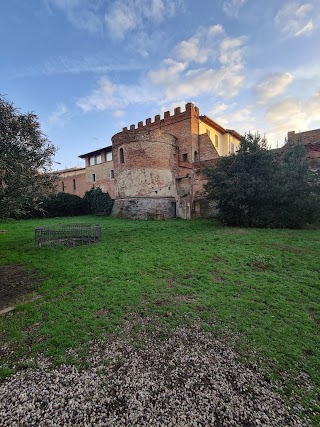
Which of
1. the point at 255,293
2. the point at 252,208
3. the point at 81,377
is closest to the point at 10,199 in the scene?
the point at 81,377

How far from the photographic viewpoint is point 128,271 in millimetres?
6633

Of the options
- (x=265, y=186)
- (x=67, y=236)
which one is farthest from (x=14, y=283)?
(x=265, y=186)

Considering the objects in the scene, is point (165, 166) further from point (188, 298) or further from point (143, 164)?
point (188, 298)

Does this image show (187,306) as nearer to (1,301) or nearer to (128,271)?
(128,271)

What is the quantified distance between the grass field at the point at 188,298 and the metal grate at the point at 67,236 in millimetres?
697

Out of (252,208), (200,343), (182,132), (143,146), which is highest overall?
(182,132)

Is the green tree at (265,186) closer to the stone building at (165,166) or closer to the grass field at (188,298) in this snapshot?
Answer: the grass field at (188,298)

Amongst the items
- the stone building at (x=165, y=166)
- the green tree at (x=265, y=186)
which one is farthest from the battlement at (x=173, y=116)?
the green tree at (x=265, y=186)

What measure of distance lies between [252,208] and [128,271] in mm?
10017

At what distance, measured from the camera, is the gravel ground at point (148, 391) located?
242cm

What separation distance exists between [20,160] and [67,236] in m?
5.85

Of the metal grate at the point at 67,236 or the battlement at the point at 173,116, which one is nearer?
the metal grate at the point at 67,236

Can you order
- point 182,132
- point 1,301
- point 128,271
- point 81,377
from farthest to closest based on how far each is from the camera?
point 182,132
point 128,271
point 1,301
point 81,377

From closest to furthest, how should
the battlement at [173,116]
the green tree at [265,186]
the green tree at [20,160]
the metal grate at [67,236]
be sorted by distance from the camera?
the green tree at [20,160]
the metal grate at [67,236]
the green tree at [265,186]
the battlement at [173,116]
